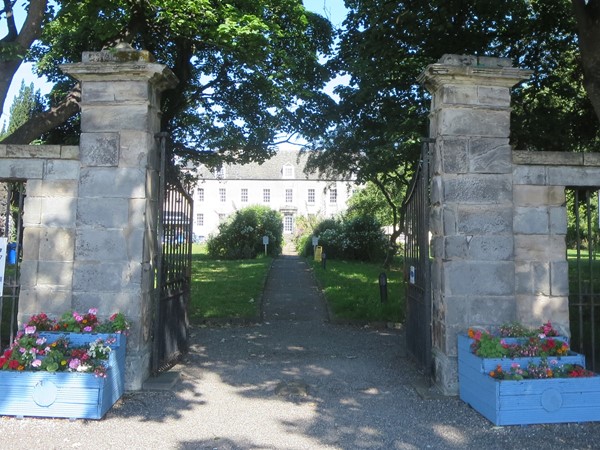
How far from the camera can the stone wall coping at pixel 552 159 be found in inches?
227

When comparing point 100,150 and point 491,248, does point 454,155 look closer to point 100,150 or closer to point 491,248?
point 491,248

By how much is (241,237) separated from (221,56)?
42.8ft

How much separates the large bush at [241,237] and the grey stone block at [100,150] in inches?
825

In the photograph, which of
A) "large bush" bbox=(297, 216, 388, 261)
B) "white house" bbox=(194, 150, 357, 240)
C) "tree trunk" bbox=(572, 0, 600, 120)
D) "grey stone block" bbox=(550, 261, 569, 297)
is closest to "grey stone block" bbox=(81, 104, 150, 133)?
"grey stone block" bbox=(550, 261, 569, 297)

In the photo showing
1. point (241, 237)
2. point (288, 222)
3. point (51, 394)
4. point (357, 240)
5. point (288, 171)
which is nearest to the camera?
point (51, 394)

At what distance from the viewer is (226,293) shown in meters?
13.2

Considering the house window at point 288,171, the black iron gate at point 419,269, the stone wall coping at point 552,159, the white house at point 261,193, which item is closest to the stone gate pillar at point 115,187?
the black iron gate at point 419,269

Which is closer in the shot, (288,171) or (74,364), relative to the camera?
(74,364)

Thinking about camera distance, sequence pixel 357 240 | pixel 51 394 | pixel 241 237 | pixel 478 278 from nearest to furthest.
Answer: pixel 51 394, pixel 478 278, pixel 357 240, pixel 241 237

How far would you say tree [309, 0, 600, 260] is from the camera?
10.7 meters

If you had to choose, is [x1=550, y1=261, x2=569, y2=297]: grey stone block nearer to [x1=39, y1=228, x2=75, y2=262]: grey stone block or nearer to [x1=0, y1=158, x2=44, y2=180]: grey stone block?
Result: [x1=39, y1=228, x2=75, y2=262]: grey stone block

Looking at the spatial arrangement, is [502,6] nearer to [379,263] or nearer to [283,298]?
[283,298]

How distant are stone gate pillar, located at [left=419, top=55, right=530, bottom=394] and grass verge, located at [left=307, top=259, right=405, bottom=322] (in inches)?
176

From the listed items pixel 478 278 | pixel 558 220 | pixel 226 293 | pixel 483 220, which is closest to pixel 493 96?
pixel 483 220
